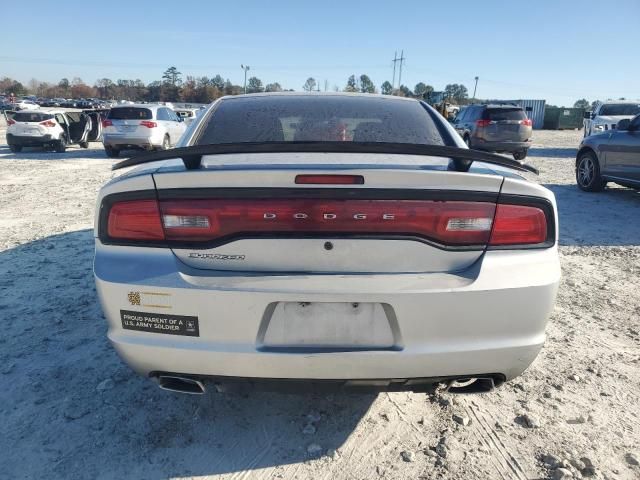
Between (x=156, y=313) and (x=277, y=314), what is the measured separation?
0.49m

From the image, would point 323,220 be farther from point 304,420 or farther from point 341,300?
point 304,420

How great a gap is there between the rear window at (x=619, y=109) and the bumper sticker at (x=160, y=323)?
821 inches

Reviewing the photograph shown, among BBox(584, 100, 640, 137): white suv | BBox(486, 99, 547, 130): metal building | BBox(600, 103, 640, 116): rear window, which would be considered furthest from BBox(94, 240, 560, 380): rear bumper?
BBox(486, 99, 547, 130): metal building

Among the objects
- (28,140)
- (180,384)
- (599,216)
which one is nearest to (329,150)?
(180,384)

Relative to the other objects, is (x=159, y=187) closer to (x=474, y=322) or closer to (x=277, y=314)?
(x=277, y=314)

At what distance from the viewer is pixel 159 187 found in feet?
6.00

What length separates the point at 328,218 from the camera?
177 centimetres

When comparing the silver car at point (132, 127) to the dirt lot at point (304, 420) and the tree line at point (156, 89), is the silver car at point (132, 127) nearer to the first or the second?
the dirt lot at point (304, 420)

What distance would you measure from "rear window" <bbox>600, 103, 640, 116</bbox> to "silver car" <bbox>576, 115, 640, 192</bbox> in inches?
426

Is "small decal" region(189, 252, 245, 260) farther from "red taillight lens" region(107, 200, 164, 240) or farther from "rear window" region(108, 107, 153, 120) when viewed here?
"rear window" region(108, 107, 153, 120)

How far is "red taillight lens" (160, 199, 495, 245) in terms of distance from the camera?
1778mm

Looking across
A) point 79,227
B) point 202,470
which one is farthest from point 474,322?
point 79,227

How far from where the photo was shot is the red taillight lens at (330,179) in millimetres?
1772

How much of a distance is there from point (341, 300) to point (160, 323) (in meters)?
0.74
